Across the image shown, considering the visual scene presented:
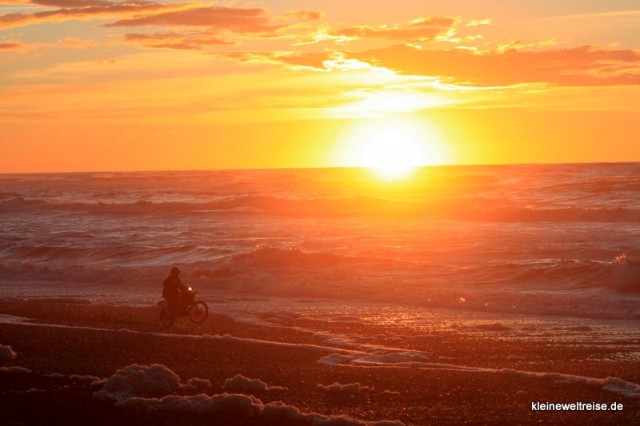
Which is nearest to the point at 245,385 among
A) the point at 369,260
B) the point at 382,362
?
the point at 382,362

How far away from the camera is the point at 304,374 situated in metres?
13.5

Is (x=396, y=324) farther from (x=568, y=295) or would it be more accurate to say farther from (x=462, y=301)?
(x=568, y=295)

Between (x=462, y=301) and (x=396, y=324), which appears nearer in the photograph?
(x=396, y=324)

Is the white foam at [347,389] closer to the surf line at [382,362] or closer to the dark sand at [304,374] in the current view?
the dark sand at [304,374]

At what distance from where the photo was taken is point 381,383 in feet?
42.3

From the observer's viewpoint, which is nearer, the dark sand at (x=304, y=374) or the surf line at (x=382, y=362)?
the dark sand at (x=304, y=374)

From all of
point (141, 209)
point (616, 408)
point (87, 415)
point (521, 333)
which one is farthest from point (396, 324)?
point (141, 209)

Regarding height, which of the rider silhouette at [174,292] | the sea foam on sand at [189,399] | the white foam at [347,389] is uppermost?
the rider silhouette at [174,292]

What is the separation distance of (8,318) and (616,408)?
13704 millimetres

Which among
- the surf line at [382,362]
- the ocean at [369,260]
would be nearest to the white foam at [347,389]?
the surf line at [382,362]

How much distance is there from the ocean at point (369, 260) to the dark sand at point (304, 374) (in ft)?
8.89

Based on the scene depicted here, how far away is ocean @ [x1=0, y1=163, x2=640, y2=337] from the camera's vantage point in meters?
21.9

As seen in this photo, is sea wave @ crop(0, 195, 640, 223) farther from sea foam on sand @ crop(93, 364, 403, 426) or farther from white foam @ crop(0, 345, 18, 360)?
sea foam on sand @ crop(93, 364, 403, 426)

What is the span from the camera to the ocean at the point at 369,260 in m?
21.9
